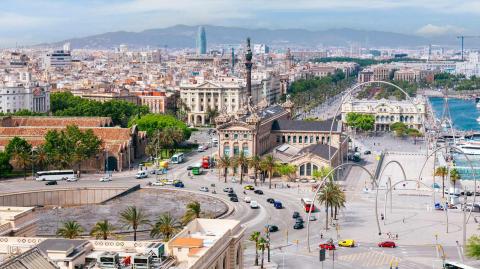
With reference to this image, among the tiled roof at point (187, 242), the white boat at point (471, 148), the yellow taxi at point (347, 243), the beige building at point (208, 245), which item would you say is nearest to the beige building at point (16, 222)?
the beige building at point (208, 245)

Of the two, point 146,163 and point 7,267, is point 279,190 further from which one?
point 7,267

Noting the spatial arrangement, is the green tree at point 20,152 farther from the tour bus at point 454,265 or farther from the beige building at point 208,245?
the beige building at point 208,245

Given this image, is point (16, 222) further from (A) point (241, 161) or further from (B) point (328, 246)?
(A) point (241, 161)

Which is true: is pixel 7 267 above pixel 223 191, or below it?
above

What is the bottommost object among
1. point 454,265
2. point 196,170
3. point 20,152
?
point 196,170

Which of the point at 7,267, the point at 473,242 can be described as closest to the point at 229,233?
the point at 7,267

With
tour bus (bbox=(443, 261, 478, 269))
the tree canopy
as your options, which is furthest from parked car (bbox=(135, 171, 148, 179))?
tour bus (bbox=(443, 261, 478, 269))

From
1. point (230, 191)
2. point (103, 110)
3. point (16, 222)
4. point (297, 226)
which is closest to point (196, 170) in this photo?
point (230, 191)
